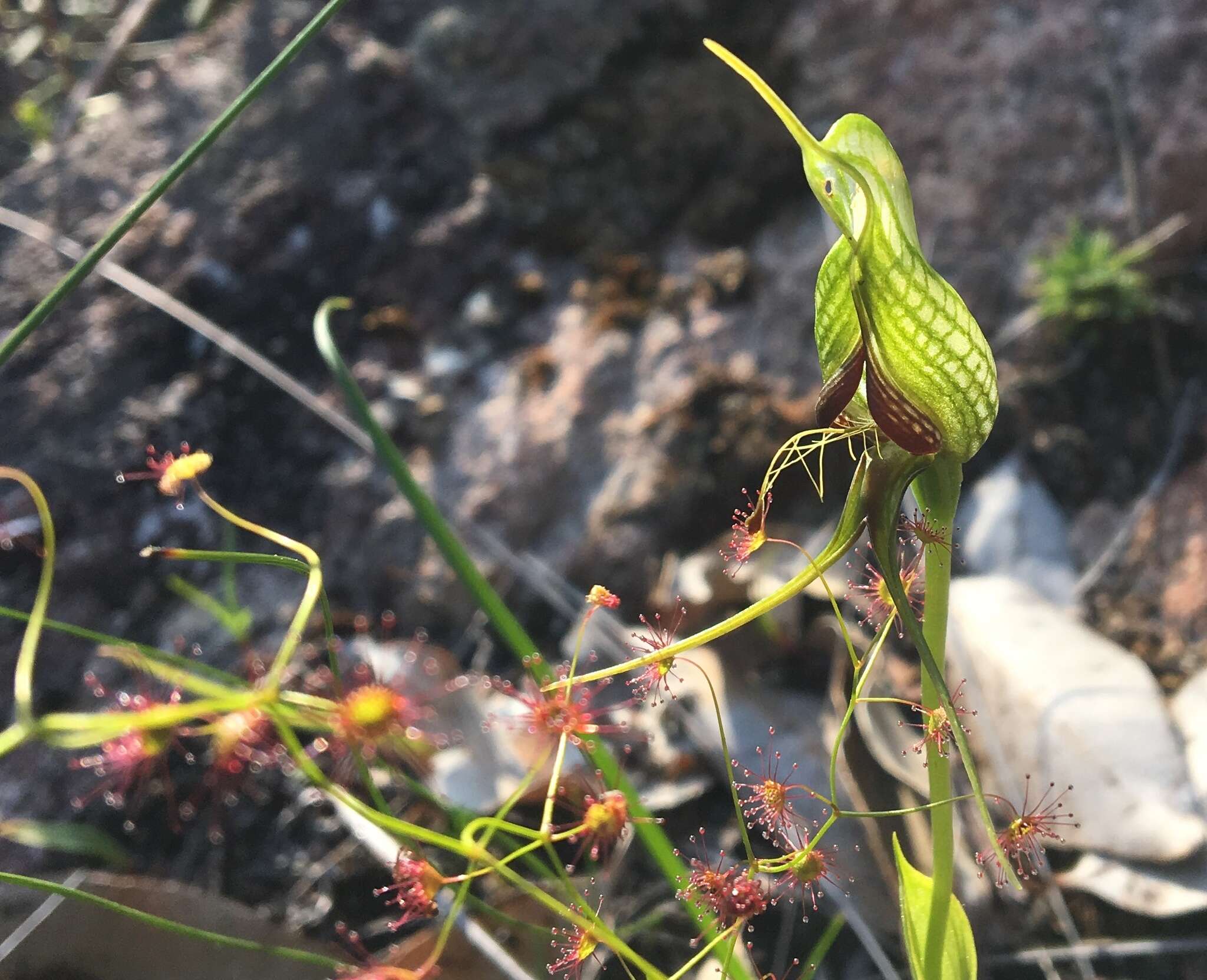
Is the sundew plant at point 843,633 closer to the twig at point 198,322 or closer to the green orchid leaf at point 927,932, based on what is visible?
the green orchid leaf at point 927,932

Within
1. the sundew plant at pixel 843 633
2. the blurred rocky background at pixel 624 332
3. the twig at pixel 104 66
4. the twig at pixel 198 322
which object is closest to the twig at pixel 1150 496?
the blurred rocky background at pixel 624 332

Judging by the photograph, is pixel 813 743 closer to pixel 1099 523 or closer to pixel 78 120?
pixel 1099 523

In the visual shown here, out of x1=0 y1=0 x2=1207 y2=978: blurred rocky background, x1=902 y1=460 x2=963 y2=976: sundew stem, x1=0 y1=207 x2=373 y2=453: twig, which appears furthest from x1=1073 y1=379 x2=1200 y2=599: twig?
x1=0 y1=207 x2=373 y2=453: twig

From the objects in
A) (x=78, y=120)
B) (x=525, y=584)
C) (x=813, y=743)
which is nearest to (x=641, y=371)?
(x=525, y=584)

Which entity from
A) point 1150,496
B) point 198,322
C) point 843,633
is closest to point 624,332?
point 198,322

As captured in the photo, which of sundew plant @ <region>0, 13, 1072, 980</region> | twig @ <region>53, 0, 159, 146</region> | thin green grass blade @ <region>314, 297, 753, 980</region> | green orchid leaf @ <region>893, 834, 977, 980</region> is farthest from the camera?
twig @ <region>53, 0, 159, 146</region>

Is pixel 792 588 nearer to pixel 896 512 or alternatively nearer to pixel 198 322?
pixel 896 512

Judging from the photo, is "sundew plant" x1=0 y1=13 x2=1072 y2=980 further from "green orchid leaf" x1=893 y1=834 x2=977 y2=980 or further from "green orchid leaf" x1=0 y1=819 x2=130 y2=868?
"green orchid leaf" x1=0 y1=819 x2=130 y2=868
